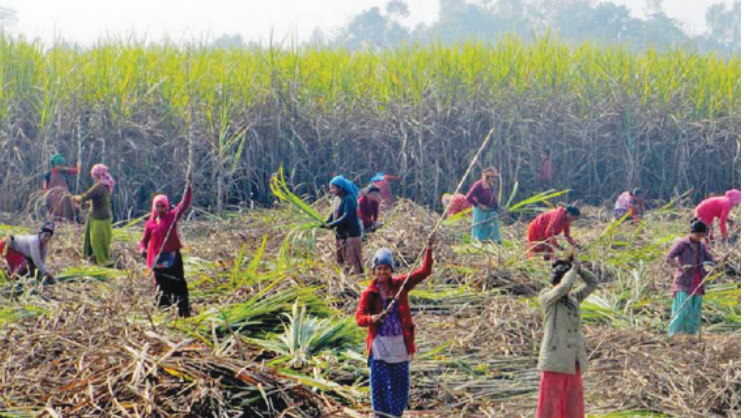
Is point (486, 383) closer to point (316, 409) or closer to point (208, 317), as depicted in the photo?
Result: point (316, 409)

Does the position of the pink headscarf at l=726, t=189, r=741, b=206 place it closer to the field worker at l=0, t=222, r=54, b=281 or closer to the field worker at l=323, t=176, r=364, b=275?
the field worker at l=323, t=176, r=364, b=275

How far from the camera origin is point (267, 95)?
15438mm

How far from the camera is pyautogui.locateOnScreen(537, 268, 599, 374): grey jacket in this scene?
18.6ft

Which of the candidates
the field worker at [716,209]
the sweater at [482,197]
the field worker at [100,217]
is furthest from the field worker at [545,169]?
the field worker at [100,217]

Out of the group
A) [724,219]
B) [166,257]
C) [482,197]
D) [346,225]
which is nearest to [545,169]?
[482,197]

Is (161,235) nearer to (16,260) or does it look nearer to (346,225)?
(16,260)

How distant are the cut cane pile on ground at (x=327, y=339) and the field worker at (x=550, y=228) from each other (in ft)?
0.77

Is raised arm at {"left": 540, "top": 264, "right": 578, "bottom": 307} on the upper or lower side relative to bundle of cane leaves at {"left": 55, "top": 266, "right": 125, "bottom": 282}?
upper

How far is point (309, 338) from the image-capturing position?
716 centimetres

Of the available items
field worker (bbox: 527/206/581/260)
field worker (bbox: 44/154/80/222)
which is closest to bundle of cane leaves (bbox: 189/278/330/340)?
field worker (bbox: 527/206/581/260)

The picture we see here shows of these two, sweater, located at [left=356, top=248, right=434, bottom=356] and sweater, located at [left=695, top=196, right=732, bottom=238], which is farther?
sweater, located at [left=695, top=196, right=732, bottom=238]

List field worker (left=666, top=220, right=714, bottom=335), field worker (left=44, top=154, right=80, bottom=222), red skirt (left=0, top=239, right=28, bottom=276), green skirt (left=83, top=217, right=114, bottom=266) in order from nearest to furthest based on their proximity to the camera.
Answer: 1. field worker (left=666, top=220, right=714, bottom=335)
2. red skirt (left=0, top=239, right=28, bottom=276)
3. green skirt (left=83, top=217, right=114, bottom=266)
4. field worker (left=44, top=154, right=80, bottom=222)

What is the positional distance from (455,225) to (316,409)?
5.98m

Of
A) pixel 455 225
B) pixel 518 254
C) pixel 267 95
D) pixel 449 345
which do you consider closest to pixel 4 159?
pixel 267 95
